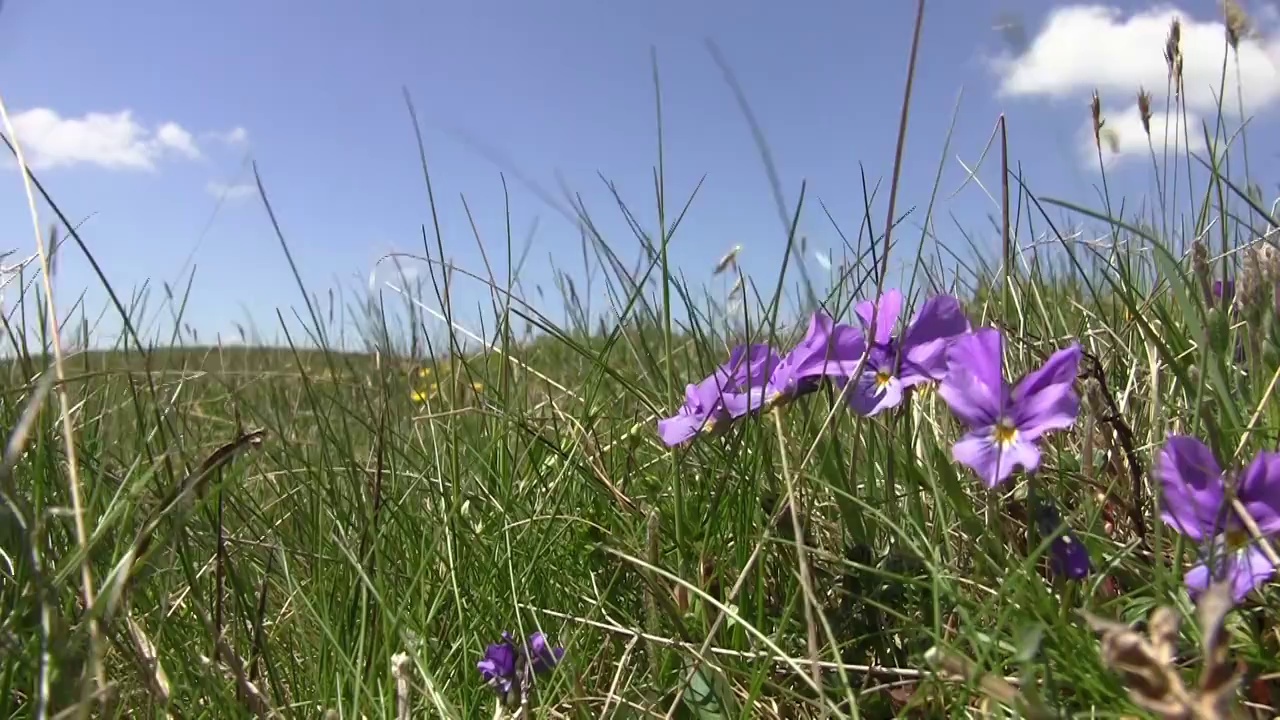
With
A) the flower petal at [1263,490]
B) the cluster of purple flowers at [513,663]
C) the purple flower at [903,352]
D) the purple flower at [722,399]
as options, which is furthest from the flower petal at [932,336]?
the cluster of purple flowers at [513,663]

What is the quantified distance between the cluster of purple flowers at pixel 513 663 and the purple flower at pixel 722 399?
23cm

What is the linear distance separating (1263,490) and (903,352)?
0.99 ft

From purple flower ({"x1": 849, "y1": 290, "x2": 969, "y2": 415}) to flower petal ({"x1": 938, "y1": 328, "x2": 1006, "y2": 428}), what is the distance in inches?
1.7

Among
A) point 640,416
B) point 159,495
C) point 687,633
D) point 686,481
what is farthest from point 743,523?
point 159,495

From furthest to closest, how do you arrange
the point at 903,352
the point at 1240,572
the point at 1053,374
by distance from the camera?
the point at 903,352, the point at 1053,374, the point at 1240,572

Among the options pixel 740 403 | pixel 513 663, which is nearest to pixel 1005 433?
pixel 740 403

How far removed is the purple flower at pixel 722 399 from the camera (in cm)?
95

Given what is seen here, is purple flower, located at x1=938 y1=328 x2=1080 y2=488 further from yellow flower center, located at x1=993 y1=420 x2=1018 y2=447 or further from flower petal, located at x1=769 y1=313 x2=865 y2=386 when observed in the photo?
flower petal, located at x1=769 y1=313 x2=865 y2=386

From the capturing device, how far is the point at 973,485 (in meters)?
1.05

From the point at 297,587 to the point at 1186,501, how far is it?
817 millimetres

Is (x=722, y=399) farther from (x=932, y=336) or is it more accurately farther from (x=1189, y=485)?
(x=1189, y=485)

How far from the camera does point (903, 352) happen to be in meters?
0.90

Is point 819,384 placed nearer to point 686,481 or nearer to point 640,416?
point 686,481

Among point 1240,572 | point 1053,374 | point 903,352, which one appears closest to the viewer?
point 1240,572
